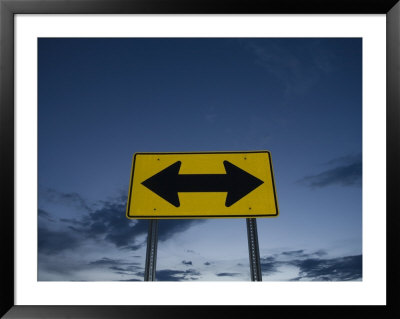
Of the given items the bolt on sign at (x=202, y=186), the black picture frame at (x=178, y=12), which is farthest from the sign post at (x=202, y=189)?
the black picture frame at (x=178, y=12)

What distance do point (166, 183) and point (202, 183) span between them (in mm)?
125

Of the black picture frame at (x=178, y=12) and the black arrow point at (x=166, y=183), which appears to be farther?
the black arrow point at (x=166, y=183)

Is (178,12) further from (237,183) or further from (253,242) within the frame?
(253,242)

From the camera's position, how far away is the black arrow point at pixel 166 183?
1.32 metres

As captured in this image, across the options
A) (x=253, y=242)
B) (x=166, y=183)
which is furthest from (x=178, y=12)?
(x=253, y=242)

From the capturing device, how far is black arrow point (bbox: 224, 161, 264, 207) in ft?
4.33

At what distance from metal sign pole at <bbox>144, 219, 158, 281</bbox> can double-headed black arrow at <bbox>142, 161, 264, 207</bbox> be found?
0.14 meters

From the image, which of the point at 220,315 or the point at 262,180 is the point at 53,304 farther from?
the point at 262,180

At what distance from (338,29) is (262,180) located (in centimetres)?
61

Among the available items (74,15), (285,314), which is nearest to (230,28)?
(74,15)

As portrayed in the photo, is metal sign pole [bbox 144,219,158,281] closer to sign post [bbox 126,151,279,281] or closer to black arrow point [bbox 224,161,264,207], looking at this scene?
sign post [bbox 126,151,279,281]

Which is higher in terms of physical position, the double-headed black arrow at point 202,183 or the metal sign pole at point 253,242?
the double-headed black arrow at point 202,183

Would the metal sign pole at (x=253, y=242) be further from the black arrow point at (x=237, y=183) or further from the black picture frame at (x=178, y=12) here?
the black picture frame at (x=178, y=12)

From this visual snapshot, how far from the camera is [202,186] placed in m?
1.34
